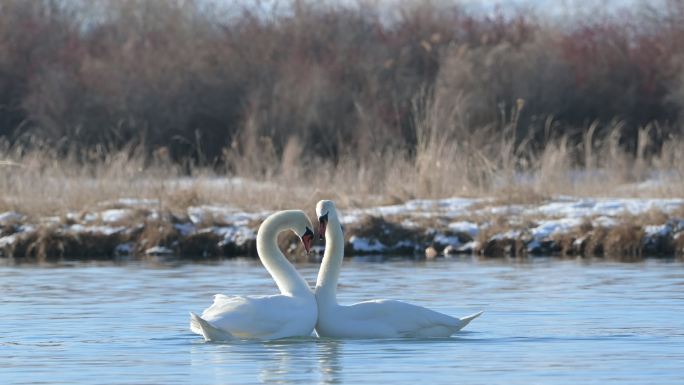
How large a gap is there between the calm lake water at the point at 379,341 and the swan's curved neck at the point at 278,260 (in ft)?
1.74

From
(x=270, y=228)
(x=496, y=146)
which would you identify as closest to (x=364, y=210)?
(x=496, y=146)

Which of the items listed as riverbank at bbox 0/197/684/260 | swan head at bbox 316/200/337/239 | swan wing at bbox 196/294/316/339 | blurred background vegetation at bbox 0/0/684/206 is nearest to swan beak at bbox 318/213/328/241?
swan head at bbox 316/200/337/239

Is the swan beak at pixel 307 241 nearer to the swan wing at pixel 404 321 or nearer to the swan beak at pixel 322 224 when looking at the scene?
the swan beak at pixel 322 224

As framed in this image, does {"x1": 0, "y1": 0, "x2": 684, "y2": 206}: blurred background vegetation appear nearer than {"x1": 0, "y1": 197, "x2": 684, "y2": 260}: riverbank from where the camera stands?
No

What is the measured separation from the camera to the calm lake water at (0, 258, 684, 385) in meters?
9.15

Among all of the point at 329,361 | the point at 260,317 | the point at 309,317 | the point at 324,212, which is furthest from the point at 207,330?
the point at 324,212

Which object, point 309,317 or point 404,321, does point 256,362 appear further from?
point 404,321

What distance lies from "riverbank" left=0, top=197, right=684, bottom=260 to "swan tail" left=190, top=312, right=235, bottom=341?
25.9 ft

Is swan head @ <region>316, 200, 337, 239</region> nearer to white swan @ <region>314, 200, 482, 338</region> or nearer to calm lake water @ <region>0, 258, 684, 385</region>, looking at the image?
white swan @ <region>314, 200, 482, 338</region>

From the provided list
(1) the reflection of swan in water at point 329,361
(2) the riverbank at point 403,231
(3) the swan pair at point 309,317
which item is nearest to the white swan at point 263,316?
(3) the swan pair at point 309,317

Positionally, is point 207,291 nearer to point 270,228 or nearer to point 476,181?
point 270,228

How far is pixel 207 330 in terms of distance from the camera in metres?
10.5

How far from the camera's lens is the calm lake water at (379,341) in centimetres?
915

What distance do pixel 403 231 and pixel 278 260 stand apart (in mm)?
7972
